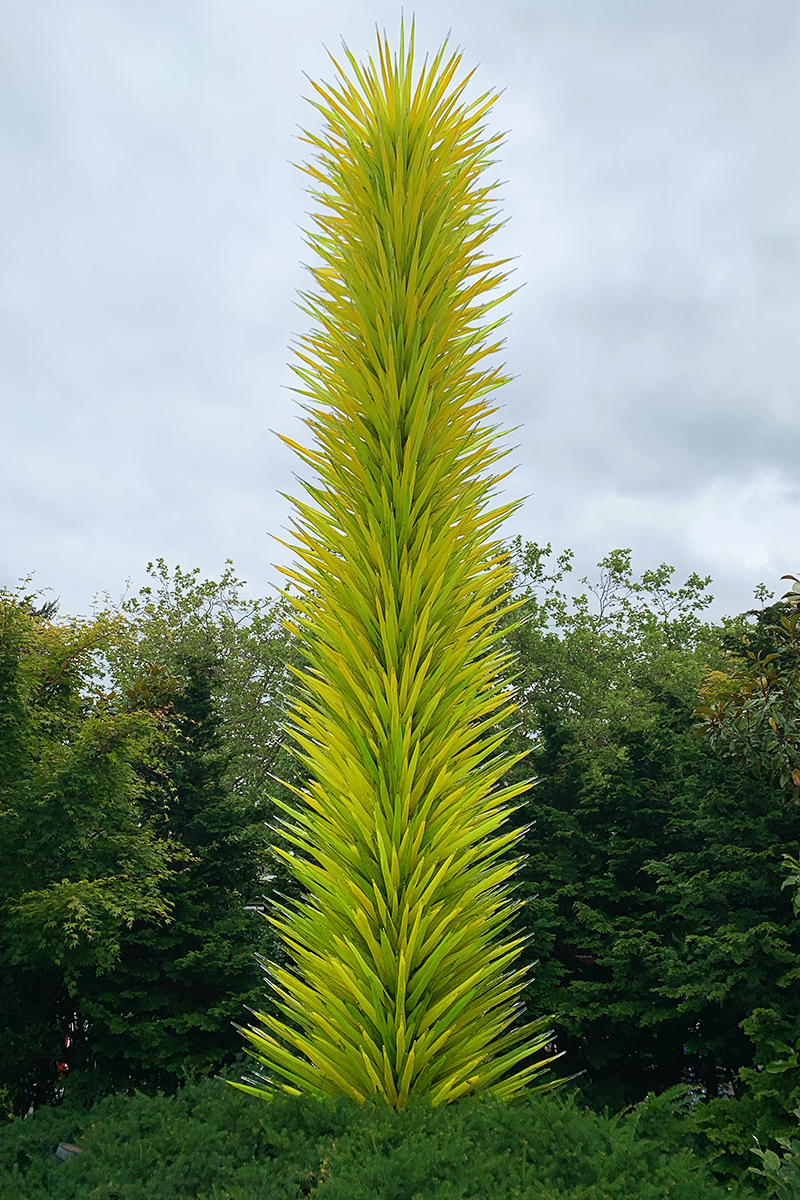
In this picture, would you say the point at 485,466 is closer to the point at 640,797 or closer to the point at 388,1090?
the point at 388,1090

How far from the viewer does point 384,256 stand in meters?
2.95

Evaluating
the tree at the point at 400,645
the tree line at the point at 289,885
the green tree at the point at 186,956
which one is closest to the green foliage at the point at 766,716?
the tree line at the point at 289,885

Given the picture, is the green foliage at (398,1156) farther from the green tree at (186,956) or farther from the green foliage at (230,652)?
the green foliage at (230,652)

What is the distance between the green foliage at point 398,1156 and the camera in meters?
2.13

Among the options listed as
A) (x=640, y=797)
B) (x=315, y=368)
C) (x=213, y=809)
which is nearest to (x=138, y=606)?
(x=213, y=809)

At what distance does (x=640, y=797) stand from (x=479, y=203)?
6.77 metres

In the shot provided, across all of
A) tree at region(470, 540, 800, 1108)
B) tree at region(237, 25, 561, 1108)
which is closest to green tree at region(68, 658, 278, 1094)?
tree at region(470, 540, 800, 1108)

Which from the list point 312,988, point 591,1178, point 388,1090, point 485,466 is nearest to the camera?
point 591,1178

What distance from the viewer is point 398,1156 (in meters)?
2.19

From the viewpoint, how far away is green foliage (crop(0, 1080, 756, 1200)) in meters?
2.13

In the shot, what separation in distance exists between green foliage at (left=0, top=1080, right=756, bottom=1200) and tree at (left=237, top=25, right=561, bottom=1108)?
167mm

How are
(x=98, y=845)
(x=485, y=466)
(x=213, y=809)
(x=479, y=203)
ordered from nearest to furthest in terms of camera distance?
(x=485, y=466) → (x=479, y=203) → (x=98, y=845) → (x=213, y=809)

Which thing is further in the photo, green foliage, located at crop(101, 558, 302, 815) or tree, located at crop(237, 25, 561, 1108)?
green foliage, located at crop(101, 558, 302, 815)

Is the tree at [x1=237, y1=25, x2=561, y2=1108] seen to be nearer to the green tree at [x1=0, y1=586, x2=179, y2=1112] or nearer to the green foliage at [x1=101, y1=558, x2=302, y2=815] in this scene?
the green tree at [x1=0, y1=586, x2=179, y2=1112]
